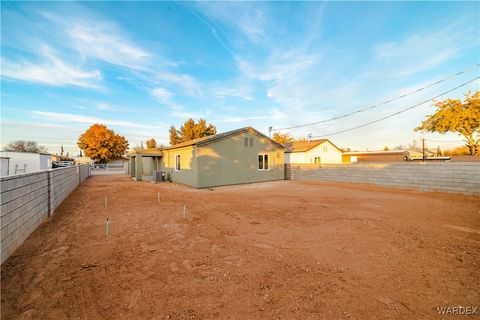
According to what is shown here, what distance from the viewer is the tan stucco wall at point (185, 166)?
14.4 metres

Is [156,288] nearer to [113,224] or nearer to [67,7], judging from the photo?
[113,224]

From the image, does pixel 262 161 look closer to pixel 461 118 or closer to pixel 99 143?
pixel 461 118

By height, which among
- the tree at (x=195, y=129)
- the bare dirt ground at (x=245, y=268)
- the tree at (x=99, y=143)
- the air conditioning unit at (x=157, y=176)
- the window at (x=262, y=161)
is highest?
the tree at (x=195, y=129)

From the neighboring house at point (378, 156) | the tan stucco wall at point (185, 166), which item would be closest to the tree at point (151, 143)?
the tan stucco wall at point (185, 166)

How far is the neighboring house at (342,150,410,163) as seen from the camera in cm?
3038

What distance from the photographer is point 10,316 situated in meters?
2.41

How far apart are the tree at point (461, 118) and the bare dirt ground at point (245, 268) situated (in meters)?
20.9

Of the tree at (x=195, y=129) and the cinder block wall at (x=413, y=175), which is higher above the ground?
the tree at (x=195, y=129)

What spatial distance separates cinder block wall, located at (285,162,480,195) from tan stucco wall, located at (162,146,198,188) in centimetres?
1103

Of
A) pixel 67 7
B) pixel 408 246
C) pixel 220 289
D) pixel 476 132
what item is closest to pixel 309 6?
pixel 67 7

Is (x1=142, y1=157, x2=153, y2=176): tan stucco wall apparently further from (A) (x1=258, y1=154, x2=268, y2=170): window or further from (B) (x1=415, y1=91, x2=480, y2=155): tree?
(B) (x1=415, y1=91, x2=480, y2=155): tree

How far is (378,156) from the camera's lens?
Answer: 33281 millimetres

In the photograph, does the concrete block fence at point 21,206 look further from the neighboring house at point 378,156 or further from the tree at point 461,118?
the neighboring house at point 378,156

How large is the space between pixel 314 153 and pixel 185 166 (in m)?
20.1
